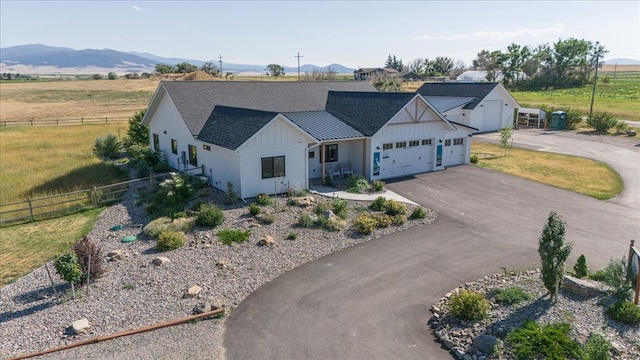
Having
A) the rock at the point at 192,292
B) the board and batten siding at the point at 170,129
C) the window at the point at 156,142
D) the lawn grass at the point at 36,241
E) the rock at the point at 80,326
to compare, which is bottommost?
the lawn grass at the point at 36,241

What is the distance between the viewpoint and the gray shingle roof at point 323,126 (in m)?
25.8

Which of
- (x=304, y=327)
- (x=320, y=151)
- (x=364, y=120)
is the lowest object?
(x=304, y=327)

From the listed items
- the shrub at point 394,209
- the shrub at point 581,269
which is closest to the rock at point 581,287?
the shrub at point 581,269

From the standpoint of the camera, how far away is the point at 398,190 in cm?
2489

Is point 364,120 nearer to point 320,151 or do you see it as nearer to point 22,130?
point 320,151

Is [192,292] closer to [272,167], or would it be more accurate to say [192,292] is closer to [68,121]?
[272,167]

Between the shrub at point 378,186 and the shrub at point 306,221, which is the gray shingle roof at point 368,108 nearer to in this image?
the shrub at point 378,186

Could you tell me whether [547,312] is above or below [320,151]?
below

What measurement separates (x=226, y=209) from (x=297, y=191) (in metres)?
3.91

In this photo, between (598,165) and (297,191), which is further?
(598,165)

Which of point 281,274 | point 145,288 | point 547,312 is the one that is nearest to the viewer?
point 547,312

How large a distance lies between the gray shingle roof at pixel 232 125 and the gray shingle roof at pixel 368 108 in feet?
23.0

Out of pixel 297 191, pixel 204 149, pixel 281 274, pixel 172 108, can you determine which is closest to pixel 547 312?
pixel 281 274

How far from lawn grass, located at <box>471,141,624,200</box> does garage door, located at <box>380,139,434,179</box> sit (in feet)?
16.0
